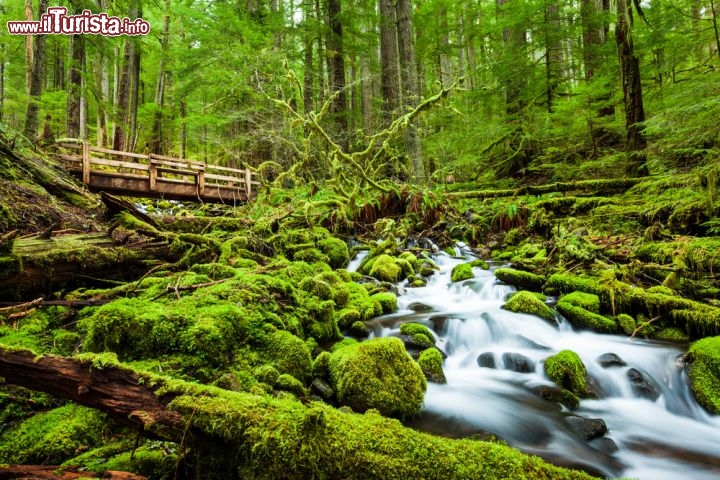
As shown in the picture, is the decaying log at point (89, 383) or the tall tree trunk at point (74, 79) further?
the tall tree trunk at point (74, 79)

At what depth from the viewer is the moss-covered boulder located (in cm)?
312

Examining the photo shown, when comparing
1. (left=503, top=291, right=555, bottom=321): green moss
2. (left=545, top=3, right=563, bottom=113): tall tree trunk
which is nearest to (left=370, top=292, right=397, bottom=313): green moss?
(left=503, top=291, right=555, bottom=321): green moss

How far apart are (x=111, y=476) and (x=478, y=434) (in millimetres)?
2702

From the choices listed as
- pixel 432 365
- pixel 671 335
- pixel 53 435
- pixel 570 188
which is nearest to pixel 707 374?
pixel 671 335

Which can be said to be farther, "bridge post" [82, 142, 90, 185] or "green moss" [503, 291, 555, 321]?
"bridge post" [82, 142, 90, 185]

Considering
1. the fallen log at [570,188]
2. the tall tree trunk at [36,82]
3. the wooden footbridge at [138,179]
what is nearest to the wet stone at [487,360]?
the fallen log at [570,188]

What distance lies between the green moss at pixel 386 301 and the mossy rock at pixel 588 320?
2.38 metres

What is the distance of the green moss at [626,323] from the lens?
476cm

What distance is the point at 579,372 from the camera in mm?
3959

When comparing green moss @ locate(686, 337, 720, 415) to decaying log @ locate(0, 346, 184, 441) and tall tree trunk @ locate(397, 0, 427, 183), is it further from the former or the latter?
tall tree trunk @ locate(397, 0, 427, 183)

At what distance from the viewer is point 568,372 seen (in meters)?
3.92

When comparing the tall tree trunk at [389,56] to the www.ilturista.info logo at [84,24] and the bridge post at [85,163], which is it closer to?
the bridge post at [85,163]

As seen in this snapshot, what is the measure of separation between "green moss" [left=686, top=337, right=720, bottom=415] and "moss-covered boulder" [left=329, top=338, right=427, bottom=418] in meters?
2.66

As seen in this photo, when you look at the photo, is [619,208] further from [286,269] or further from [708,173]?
[286,269]
